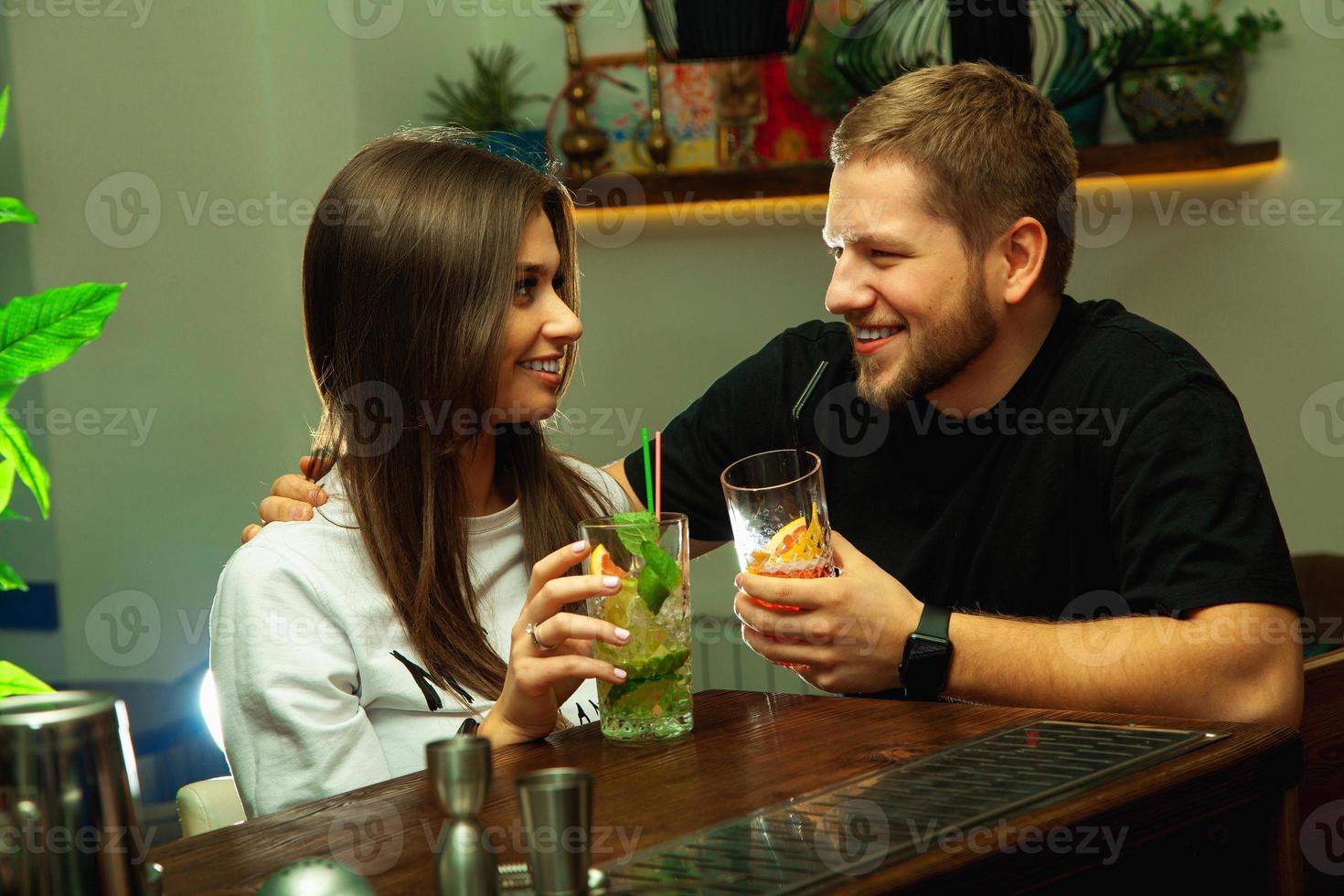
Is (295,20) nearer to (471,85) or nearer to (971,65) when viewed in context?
(471,85)

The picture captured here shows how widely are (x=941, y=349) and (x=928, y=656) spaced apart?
1.72ft

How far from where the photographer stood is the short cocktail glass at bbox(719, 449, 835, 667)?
4.37 ft

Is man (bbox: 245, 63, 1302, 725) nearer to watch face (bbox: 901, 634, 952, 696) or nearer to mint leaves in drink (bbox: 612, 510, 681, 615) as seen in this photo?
watch face (bbox: 901, 634, 952, 696)

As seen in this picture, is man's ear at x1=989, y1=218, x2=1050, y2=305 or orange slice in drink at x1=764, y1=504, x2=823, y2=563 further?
man's ear at x1=989, y1=218, x2=1050, y2=305

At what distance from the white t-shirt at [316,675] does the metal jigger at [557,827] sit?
669mm

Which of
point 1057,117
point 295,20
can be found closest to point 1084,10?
point 1057,117

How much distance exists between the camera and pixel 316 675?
4.59 feet

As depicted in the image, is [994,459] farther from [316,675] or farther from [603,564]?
[316,675]

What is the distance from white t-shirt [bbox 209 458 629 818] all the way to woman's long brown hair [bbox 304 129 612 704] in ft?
0.17

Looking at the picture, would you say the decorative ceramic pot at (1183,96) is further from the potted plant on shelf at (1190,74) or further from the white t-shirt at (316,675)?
the white t-shirt at (316,675)

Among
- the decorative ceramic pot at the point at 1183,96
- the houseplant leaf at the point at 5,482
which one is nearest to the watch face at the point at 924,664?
the houseplant leaf at the point at 5,482

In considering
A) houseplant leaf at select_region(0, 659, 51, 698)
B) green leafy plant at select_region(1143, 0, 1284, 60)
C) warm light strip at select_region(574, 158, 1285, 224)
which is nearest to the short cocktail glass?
houseplant leaf at select_region(0, 659, 51, 698)

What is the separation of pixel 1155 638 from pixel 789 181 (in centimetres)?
216

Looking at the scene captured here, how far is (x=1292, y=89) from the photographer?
3094 millimetres
